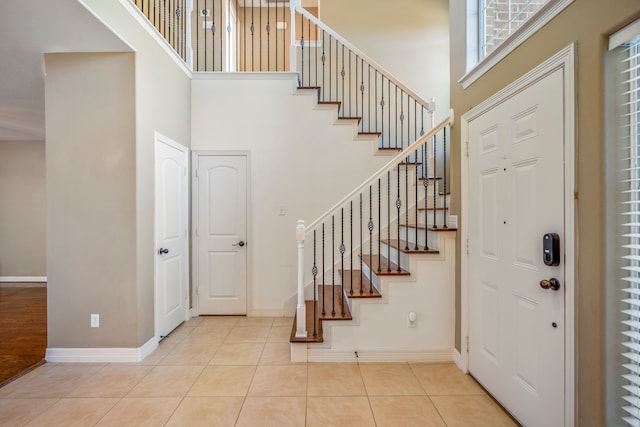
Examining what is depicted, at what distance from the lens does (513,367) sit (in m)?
1.97

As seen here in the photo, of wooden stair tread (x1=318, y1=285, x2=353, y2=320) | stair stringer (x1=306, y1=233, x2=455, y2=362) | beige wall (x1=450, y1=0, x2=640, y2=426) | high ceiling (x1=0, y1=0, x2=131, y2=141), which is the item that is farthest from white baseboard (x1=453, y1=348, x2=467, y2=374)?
high ceiling (x1=0, y1=0, x2=131, y2=141)

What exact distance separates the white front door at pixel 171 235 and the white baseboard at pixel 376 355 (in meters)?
1.64

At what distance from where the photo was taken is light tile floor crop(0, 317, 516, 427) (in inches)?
79.0

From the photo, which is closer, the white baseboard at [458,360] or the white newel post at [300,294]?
the white baseboard at [458,360]

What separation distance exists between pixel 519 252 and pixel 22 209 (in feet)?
25.2

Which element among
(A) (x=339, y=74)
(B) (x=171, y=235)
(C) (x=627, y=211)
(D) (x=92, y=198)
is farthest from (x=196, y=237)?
(C) (x=627, y=211)

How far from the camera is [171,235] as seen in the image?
3412mm

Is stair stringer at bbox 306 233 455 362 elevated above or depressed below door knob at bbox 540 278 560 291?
below

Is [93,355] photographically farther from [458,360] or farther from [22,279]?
[22,279]

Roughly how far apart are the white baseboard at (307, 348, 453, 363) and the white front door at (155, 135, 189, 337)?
5.38 feet

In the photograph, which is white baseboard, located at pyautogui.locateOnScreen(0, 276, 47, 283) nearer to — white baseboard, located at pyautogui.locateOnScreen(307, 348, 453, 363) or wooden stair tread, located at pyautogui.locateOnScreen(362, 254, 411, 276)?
white baseboard, located at pyautogui.locateOnScreen(307, 348, 453, 363)

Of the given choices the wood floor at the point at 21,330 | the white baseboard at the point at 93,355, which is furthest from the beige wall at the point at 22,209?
the white baseboard at the point at 93,355

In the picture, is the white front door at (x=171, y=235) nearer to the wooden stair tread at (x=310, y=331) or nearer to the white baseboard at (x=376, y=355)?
the wooden stair tread at (x=310, y=331)

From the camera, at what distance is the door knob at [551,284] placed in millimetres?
1590
